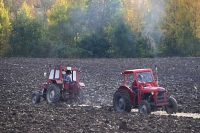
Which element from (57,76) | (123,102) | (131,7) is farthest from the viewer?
(131,7)

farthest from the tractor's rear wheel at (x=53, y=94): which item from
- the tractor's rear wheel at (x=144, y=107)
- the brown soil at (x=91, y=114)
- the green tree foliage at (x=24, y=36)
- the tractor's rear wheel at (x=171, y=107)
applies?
A: the green tree foliage at (x=24, y=36)

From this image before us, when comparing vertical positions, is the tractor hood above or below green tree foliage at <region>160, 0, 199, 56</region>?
below

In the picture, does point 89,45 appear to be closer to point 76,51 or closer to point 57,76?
point 76,51

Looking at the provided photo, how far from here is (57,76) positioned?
60.5 feet

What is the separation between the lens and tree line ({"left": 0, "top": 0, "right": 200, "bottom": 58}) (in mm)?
55156

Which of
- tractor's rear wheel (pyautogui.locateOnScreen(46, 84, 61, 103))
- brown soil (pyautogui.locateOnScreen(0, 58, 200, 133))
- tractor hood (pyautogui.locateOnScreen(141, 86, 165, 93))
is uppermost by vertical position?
tractor hood (pyautogui.locateOnScreen(141, 86, 165, 93))

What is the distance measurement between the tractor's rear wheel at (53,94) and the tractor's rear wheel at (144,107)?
413 cm

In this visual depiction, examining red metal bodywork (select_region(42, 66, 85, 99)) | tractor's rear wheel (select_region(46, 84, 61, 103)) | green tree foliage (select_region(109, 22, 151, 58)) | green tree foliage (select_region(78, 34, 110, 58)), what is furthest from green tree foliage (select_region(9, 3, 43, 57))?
tractor's rear wheel (select_region(46, 84, 61, 103))

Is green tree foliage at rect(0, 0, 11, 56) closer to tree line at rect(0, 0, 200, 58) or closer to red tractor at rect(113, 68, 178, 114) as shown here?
tree line at rect(0, 0, 200, 58)

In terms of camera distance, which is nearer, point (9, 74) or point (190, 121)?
point (190, 121)

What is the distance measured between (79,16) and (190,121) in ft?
169

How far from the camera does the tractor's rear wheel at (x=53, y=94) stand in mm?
17578

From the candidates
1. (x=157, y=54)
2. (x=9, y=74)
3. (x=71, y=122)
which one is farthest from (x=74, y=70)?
(x=157, y=54)

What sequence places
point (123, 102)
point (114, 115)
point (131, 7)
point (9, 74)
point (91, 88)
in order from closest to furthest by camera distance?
point (114, 115)
point (123, 102)
point (91, 88)
point (9, 74)
point (131, 7)
